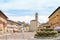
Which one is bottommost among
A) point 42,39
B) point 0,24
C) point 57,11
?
point 42,39

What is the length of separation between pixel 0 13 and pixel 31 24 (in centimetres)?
1639

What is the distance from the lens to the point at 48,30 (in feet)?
119

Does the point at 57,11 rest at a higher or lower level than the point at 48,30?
higher

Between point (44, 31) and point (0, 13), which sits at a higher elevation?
point (0, 13)

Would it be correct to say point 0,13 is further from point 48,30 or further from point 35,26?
point 48,30

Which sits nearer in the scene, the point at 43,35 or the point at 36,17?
the point at 43,35

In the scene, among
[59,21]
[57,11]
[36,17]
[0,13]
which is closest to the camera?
[59,21]

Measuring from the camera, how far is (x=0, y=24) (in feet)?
219

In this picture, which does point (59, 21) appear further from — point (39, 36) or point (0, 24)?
point (39, 36)

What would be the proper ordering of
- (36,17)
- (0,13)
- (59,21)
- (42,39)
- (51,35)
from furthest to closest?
1. (36,17)
2. (0,13)
3. (59,21)
4. (51,35)
5. (42,39)

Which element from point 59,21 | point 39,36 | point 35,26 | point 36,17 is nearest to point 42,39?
point 39,36

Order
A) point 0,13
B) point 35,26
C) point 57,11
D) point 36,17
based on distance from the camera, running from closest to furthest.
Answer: point 57,11 → point 0,13 → point 35,26 → point 36,17

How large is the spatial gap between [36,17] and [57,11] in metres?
23.4

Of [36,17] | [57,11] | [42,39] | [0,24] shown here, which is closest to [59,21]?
[57,11]
